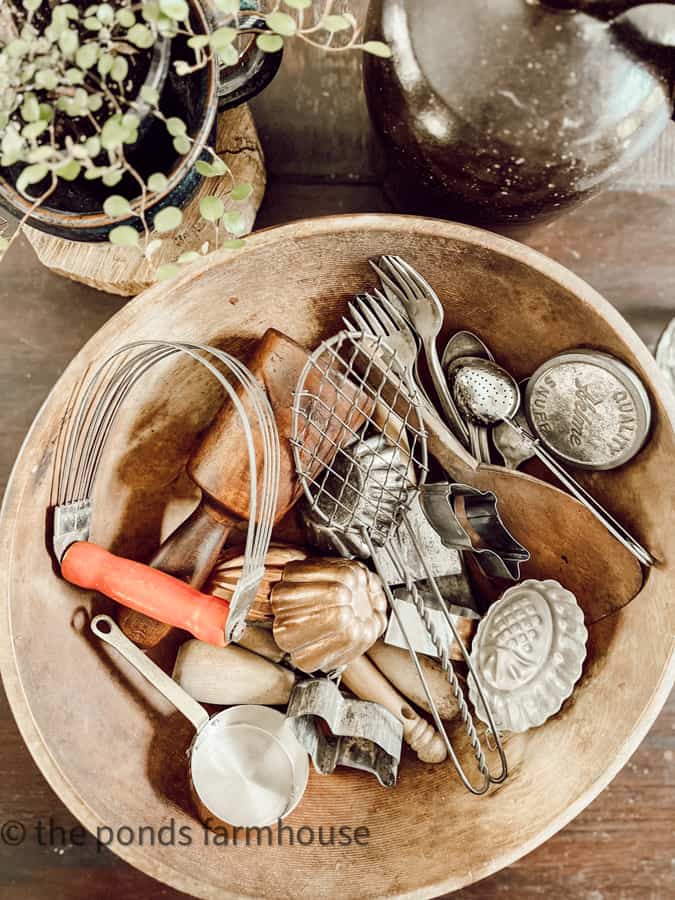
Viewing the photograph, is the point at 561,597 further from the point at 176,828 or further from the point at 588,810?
the point at 176,828

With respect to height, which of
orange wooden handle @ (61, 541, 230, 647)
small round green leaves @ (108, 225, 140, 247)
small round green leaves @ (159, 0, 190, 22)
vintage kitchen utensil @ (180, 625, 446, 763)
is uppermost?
small round green leaves @ (159, 0, 190, 22)

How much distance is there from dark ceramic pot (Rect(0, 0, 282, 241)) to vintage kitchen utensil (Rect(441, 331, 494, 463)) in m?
0.25

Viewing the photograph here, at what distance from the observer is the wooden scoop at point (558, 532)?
1.82 feet

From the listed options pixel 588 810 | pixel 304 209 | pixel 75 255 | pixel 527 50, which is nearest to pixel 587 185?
pixel 527 50

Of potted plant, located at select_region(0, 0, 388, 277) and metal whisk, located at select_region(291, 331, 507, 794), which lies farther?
metal whisk, located at select_region(291, 331, 507, 794)

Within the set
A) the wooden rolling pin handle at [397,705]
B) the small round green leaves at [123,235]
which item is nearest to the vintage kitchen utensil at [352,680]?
the wooden rolling pin handle at [397,705]

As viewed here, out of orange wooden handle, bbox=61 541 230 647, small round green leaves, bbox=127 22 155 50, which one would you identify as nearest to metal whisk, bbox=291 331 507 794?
orange wooden handle, bbox=61 541 230 647

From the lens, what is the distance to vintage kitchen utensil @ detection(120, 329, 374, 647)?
1.85 feet

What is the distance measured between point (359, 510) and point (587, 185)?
29 centimetres

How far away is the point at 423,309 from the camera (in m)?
0.58

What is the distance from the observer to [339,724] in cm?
57

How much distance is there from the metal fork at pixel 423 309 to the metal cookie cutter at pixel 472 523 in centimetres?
7

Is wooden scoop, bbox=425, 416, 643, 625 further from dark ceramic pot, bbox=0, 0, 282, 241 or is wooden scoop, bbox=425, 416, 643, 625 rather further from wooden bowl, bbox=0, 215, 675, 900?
dark ceramic pot, bbox=0, 0, 282, 241

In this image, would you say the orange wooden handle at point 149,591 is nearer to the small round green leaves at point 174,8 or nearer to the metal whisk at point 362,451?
the metal whisk at point 362,451
